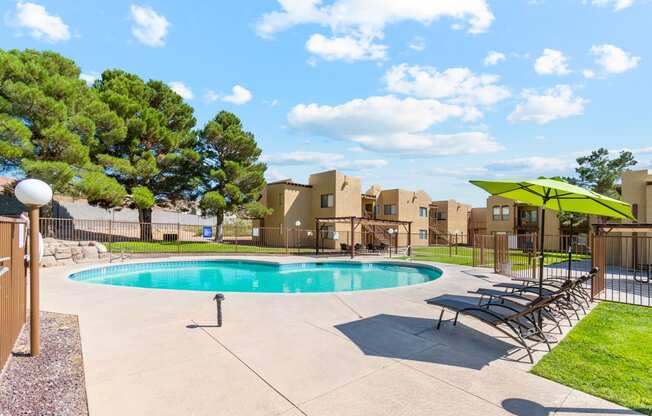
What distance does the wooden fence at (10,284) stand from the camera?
11.6 feet

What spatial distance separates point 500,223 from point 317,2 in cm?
3183

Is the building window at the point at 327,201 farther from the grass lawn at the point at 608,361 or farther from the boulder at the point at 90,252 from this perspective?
the grass lawn at the point at 608,361

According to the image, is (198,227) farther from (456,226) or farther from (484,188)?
(484,188)

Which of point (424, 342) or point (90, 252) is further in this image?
point (90, 252)

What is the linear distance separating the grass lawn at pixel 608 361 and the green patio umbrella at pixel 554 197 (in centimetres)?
109

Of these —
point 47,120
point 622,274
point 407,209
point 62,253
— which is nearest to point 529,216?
point 407,209

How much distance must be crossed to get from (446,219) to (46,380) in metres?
38.9

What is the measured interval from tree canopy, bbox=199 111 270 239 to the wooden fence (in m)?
20.0

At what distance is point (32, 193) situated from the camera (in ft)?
12.6

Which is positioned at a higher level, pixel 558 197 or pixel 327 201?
pixel 327 201

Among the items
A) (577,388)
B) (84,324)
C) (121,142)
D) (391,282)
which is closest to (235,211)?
(121,142)

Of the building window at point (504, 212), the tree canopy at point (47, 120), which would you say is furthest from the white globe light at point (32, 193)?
the building window at point (504, 212)

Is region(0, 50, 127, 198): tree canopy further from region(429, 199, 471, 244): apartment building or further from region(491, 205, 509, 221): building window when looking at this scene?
region(491, 205, 509, 221): building window

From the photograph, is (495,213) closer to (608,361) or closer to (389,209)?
(389,209)
